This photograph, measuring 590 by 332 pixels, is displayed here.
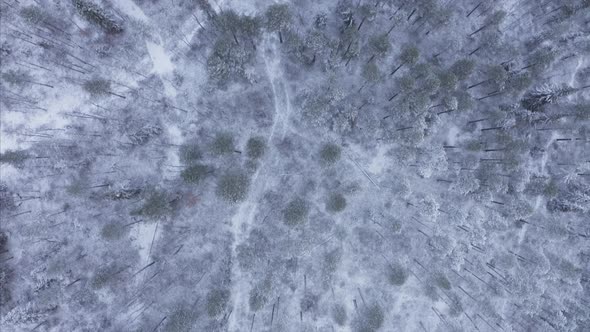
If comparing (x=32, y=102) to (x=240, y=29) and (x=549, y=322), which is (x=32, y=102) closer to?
(x=240, y=29)

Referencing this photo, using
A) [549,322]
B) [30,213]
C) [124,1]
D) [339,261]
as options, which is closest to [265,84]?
[124,1]

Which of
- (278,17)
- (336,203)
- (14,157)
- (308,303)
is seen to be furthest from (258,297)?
(14,157)

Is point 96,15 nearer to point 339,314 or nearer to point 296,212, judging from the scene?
point 296,212

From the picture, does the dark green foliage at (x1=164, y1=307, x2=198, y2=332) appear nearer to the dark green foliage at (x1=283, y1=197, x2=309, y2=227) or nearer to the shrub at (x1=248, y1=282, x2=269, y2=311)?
the shrub at (x1=248, y1=282, x2=269, y2=311)

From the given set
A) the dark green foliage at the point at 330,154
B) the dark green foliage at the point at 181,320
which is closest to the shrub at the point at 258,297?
the dark green foliage at the point at 181,320

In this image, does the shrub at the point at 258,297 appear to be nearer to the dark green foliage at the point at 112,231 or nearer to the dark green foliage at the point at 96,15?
the dark green foliage at the point at 112,231

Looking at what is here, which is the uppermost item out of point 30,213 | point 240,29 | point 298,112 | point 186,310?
point 240,29
